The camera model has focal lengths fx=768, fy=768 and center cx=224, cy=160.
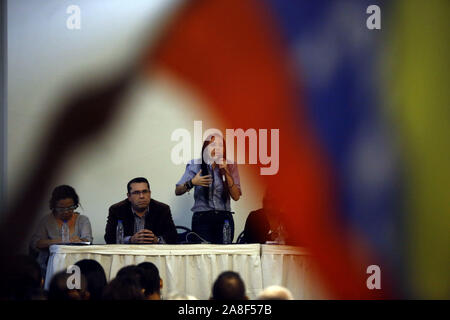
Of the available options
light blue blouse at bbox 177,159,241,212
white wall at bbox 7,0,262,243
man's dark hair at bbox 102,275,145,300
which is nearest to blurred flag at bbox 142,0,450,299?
white wall at bbox 7,0,262,243

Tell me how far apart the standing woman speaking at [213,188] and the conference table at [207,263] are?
0.73 meters

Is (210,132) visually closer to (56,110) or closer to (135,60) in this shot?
(135,60)

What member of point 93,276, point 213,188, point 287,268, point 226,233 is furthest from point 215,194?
point 93,276

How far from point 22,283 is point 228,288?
3.56 ft

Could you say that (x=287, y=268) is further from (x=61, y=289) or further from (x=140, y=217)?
(x=61, y=289)

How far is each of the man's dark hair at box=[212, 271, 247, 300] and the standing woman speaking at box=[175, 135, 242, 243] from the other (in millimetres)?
2063

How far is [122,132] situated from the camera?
7180 mm

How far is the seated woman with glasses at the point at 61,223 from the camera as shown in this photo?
18.5 feet

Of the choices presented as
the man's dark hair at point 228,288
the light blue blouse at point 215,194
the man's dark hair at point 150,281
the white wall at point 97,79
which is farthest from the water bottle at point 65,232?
the man's dark hair at point 228,288

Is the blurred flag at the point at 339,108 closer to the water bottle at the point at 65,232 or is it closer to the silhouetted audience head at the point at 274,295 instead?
the water bottle at the point at 65,232

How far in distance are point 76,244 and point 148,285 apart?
3.68ft

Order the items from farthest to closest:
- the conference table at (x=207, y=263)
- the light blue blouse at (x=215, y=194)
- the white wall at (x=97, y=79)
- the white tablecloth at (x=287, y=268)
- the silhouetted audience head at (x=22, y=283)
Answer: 1. the white wall at (x=97, y=79)
2. the light blue blouse at (x=215, y=194)
3. the white tablecloth at (x=287, y=268)
4. the conference table at (x=207, y=263)
5. the silhouetted audience head at (x=22, y=283)

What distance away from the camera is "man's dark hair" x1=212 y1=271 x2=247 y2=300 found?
12.4ft
